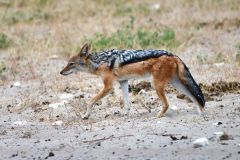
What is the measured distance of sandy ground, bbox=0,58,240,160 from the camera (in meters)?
7.52

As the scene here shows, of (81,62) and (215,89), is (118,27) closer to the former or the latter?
(215,89)

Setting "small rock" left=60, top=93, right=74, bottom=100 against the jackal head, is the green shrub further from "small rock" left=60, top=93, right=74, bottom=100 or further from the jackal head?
the jackal head

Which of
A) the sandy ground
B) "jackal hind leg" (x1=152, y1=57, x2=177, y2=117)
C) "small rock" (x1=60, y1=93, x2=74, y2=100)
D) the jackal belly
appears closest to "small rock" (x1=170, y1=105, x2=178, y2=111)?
the sandy ground

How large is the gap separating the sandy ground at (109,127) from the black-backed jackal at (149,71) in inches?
10.9

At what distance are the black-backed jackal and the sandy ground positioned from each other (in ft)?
0.90

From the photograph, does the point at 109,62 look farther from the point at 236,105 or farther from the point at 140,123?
the point at 236,105

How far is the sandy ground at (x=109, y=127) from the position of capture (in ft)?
24.7

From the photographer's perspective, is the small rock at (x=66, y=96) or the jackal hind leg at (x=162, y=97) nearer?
the jackal hind leg at (x=162, y=97)

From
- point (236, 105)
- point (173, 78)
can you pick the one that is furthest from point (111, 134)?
point (236, 105)

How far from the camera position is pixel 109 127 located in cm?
860

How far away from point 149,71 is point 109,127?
899 mm

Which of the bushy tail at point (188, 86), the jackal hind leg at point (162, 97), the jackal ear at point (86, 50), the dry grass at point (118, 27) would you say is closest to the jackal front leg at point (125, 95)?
the jackal hind leg at point (162, 97)

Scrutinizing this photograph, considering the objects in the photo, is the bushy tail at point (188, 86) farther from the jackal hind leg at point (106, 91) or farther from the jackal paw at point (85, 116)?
the jackal paw at point (85, 116)

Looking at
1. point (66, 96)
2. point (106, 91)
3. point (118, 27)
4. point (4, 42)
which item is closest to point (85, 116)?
point (106, 91)
